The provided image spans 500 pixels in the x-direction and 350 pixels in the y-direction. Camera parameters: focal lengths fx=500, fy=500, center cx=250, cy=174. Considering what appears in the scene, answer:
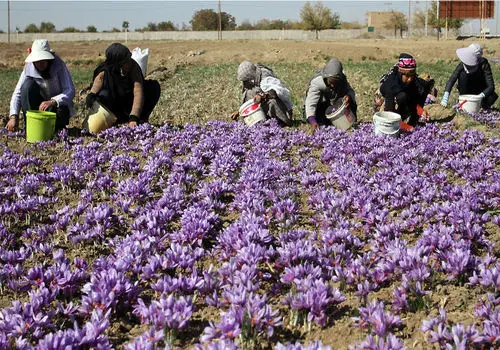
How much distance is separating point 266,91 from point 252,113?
493 millimetres

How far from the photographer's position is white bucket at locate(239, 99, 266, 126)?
9469 mm

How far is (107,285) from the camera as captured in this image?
128 inches

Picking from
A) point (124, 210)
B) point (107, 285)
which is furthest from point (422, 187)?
point (107, 285)

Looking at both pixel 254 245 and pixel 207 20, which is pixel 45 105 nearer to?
pixel 254 245

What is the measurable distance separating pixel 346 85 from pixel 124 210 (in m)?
5.42

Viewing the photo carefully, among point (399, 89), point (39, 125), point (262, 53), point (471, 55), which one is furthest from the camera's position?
point (262, 53)

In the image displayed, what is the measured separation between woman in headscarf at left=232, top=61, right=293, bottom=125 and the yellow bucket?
3485 millimetres

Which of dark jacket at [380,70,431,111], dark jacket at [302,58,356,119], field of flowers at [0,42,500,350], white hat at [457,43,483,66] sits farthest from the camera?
white hat at [457,43,483,66]

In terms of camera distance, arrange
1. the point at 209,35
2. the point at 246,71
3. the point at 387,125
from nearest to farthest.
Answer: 1. the point at 387,125
2. the point at 246,71
3. the point at 209,35

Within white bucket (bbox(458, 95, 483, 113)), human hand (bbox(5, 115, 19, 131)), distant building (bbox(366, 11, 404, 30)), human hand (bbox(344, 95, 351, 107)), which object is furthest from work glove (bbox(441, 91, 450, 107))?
distant building (bbox(366, 11, 404, 30))

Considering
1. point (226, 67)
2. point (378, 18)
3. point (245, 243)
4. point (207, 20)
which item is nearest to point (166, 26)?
point (207, 20)

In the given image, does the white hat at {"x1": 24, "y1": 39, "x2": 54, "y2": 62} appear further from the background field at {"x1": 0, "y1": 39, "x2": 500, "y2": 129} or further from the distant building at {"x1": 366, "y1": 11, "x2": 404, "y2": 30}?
the distant building at {"x1": 366, "y1": 11, "x2": 404, "y2": 30}

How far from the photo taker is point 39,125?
7.97m

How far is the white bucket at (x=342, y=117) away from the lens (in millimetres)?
8961
